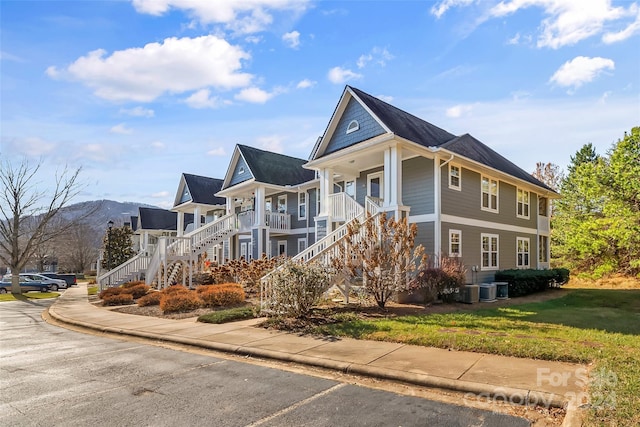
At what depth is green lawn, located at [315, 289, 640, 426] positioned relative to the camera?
15.2ft

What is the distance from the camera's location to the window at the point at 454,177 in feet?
57.6

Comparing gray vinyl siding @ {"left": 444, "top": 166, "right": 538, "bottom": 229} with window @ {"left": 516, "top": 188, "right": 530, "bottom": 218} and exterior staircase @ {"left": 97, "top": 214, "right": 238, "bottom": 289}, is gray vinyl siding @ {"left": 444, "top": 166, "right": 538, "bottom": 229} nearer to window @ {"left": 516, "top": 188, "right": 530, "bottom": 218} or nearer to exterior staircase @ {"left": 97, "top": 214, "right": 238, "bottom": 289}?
window @ {"left": 516, "top": 188, "right": 530, "bottom": 218}

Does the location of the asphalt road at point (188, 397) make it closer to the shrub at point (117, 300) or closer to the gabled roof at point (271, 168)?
the shrub at point (117, 300)

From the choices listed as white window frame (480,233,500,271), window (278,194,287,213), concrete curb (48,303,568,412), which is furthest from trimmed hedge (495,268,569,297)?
concrete curb (48,303,568,412)

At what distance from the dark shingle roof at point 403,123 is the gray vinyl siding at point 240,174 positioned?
33.0 ft

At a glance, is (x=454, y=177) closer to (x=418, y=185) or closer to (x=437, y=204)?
(x=418, y=185)

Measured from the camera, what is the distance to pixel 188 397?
17.4 ft

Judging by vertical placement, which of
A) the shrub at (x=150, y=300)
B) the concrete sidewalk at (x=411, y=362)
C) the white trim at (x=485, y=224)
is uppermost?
the white trim at (x=485, y=224)

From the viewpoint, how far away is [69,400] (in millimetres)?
5289

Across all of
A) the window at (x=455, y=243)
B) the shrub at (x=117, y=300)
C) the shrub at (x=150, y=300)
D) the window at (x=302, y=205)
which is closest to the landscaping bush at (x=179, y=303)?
the shrub at (x=150, y=300)

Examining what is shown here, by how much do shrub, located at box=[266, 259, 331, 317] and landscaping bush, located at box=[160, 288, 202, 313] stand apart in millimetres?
4265

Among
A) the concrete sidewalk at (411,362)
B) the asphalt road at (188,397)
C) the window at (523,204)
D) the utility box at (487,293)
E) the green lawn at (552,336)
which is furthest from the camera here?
the window at (523,204)

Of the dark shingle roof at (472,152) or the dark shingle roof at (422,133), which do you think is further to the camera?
the dark shingle roof at (472,152)

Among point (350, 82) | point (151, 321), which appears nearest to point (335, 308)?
point (151, 321)
